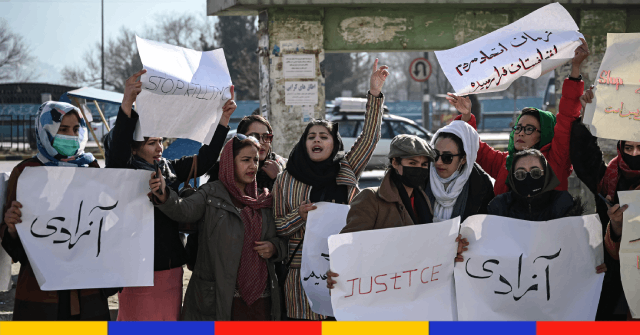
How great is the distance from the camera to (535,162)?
3121 millimetres

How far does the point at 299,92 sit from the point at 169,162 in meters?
5.32

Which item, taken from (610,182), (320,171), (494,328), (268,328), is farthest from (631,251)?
A: (268,328)

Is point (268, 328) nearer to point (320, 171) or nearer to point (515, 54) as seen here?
point (320, 171)

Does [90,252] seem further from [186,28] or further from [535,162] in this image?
[186,28]

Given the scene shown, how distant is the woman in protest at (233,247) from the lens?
3.34 m

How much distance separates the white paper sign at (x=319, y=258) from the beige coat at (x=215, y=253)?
16cm

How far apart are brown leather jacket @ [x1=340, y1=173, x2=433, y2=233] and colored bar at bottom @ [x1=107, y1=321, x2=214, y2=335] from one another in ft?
3.10

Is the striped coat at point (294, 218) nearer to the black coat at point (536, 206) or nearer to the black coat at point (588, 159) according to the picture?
the black coat at point (536, 206)

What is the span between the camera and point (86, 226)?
130 inches

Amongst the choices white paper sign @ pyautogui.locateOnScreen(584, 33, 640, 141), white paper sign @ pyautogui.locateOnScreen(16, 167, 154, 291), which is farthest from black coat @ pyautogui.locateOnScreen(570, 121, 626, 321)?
white paper sign @ pyautogui.locateOnScreen(16, 167, 154, 291)

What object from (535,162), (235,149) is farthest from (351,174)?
(535,162)

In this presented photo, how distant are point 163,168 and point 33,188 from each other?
0.69m

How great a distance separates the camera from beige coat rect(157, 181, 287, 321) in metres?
3.32

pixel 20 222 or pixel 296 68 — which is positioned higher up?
pixel 296 68
